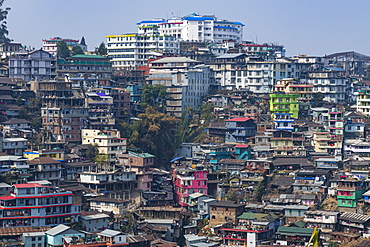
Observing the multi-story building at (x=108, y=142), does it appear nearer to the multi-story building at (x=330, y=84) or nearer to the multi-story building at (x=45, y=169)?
the multi-story building at (x=45, y=169)

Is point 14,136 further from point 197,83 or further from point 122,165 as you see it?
point 197,83

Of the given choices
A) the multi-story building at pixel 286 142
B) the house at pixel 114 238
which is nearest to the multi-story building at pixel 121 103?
the multi-story building at pixel 286 142

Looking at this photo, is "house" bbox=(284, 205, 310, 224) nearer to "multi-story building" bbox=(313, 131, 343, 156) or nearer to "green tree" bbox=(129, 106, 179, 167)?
"multi-story building" bbox=(313, 131, 343, 156)

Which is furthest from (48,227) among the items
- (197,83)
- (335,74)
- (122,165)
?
(335,74)

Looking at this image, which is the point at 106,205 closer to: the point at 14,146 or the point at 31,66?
the point at 14,146

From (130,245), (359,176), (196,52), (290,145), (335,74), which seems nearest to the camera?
(130,245)

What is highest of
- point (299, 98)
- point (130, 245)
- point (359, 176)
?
point (299, 98)

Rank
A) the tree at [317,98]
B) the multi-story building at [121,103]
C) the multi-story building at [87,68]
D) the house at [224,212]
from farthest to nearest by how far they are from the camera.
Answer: the multi-story building at [87,68] → the tree at [317,98] → the multi-story building at [121,103] → the house at [224,212]
